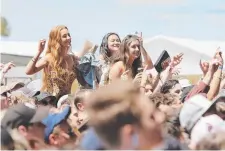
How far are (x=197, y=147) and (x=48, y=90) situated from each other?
3072 millimetres

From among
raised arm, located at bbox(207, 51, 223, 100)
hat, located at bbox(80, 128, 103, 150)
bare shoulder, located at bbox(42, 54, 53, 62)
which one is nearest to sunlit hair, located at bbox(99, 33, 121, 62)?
bare shoulder, located at bbox(42, 54, 53, 62)

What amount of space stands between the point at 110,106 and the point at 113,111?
21 millimetres

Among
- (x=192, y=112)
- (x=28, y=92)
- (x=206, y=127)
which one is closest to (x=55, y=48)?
(x=28, y=92)

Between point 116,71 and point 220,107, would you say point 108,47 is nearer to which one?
point 116,71

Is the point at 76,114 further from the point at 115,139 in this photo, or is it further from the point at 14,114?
the point at 115,139

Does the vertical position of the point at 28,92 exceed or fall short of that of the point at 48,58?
it falls short

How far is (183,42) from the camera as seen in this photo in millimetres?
13352

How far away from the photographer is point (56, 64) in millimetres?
6012

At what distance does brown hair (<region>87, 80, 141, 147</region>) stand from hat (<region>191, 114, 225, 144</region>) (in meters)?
0.99

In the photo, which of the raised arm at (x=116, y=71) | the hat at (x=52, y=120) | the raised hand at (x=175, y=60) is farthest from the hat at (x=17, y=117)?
the raised hand at (x=175, y=60)

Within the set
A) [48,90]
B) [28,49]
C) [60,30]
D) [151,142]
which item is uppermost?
[151,142]

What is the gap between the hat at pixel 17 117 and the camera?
3.57 meters

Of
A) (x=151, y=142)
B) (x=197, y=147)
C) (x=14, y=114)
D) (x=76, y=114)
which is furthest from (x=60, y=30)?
(x=151, y=142)

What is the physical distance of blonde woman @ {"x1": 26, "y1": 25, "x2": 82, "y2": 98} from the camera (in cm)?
599
